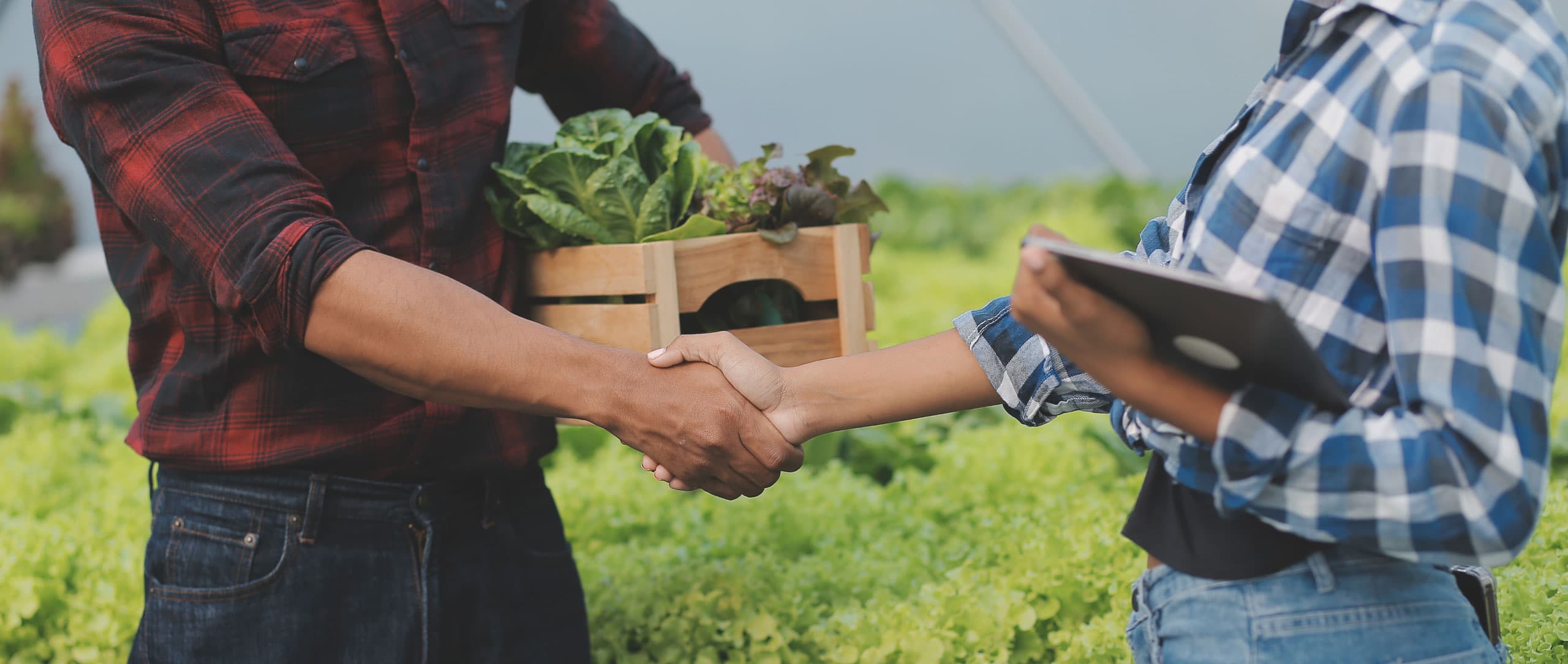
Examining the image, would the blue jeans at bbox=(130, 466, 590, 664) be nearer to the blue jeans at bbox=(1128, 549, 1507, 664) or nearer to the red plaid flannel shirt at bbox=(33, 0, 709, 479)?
the red plaid flannel shirt at bbox=(33, 0, 709, 479)

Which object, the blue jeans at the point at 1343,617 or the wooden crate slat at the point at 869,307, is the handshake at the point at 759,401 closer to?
the wooden crate slat at the point at 869,307

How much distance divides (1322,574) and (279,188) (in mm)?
1367

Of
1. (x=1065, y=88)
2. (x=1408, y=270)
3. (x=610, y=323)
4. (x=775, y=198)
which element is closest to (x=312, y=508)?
(x=610, y=323)

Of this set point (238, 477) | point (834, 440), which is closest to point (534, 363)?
point (238, 477)

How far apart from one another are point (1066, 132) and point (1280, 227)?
7.01 m

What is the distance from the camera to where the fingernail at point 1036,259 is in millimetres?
971

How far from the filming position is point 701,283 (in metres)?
1.85

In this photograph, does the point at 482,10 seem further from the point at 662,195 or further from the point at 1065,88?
the point at 1065,88

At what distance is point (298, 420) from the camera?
5.74 ft

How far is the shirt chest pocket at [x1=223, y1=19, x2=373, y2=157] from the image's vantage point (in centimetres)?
166

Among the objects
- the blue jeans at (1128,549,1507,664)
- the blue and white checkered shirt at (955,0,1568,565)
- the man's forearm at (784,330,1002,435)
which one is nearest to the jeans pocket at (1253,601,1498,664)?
the blue jeans at (1128,549,1507,664)

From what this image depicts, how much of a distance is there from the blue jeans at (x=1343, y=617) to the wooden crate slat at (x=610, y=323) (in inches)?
37.3

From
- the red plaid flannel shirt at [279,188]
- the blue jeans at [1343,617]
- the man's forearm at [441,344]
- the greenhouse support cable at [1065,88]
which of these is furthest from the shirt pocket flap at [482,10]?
the greenhouse support cable at [1065,88]

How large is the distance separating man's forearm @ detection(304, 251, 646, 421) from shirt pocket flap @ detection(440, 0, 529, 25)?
47cm
